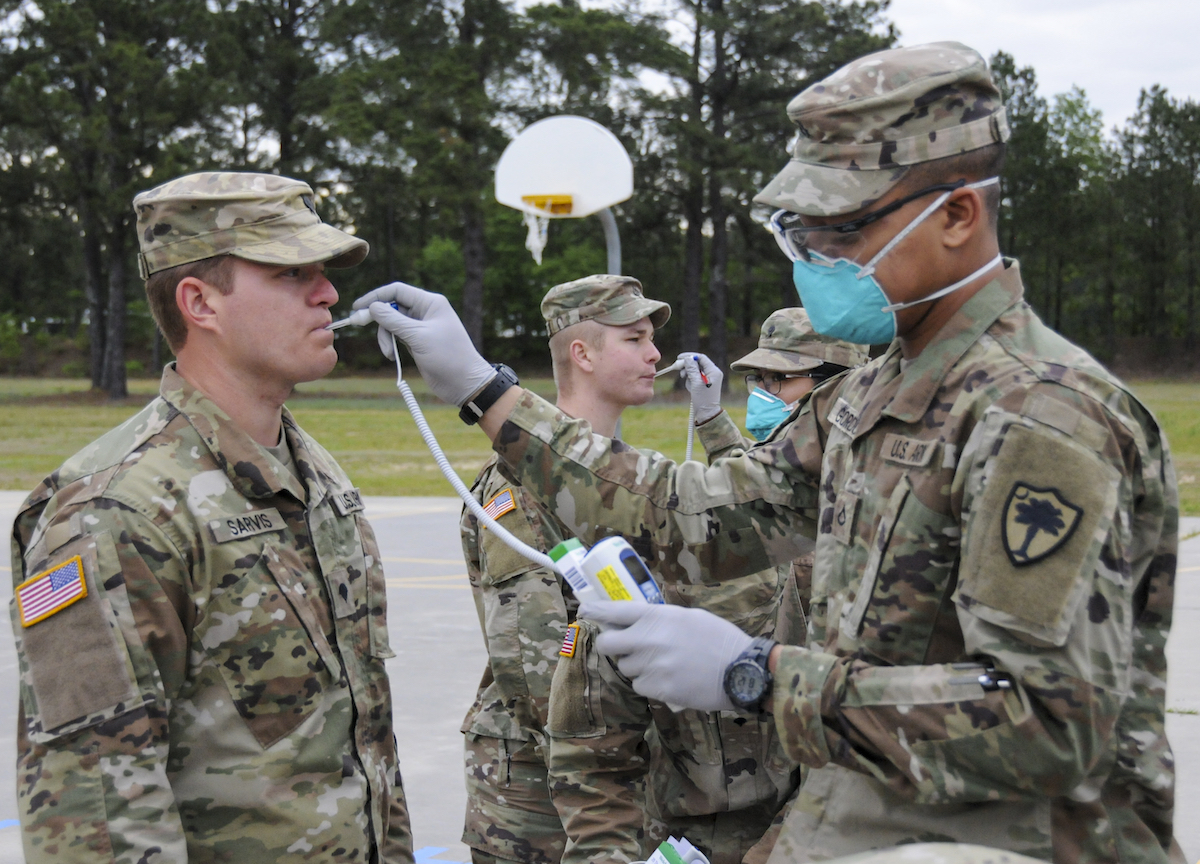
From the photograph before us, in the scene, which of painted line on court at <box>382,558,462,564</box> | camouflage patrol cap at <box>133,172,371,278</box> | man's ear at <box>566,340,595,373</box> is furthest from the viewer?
painted line on court at <box>382,558,462,564</box>

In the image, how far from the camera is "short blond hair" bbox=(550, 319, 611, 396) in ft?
14.2

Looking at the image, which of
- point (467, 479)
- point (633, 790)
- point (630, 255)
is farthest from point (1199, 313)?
point (633, 790)

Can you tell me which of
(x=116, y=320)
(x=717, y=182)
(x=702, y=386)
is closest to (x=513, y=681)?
→ (x=702, y=386)

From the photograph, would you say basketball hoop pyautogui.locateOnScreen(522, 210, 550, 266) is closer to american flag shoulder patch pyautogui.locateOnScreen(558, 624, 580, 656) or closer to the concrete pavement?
the concrete pavement

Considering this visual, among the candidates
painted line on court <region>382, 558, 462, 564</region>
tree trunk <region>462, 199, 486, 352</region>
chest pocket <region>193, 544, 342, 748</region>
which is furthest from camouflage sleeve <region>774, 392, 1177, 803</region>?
tree trunk <region>462, 199, 486, 352</region>

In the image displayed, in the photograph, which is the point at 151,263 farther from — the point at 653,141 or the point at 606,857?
the point at 653,141

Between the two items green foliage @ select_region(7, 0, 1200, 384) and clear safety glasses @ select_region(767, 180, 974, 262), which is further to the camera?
green foliage @ select_region(7, 0, 1200, 384)

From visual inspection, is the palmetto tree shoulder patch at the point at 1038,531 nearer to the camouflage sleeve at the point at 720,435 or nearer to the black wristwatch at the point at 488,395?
the black wristwatch at the point at 488,395

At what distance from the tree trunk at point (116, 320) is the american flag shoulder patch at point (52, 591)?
38.7 meters

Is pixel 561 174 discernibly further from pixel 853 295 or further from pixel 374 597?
pixel 853 295

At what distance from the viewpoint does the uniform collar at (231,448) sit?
2.52 m

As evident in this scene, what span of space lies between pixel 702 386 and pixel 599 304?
20.4 inches

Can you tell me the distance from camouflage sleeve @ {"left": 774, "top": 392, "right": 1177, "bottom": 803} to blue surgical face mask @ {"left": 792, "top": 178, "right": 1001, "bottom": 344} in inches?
16.1

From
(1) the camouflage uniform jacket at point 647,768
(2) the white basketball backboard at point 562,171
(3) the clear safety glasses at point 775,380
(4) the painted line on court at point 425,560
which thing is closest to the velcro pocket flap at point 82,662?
(1) the camouflage uniform jacket at point 647,768
